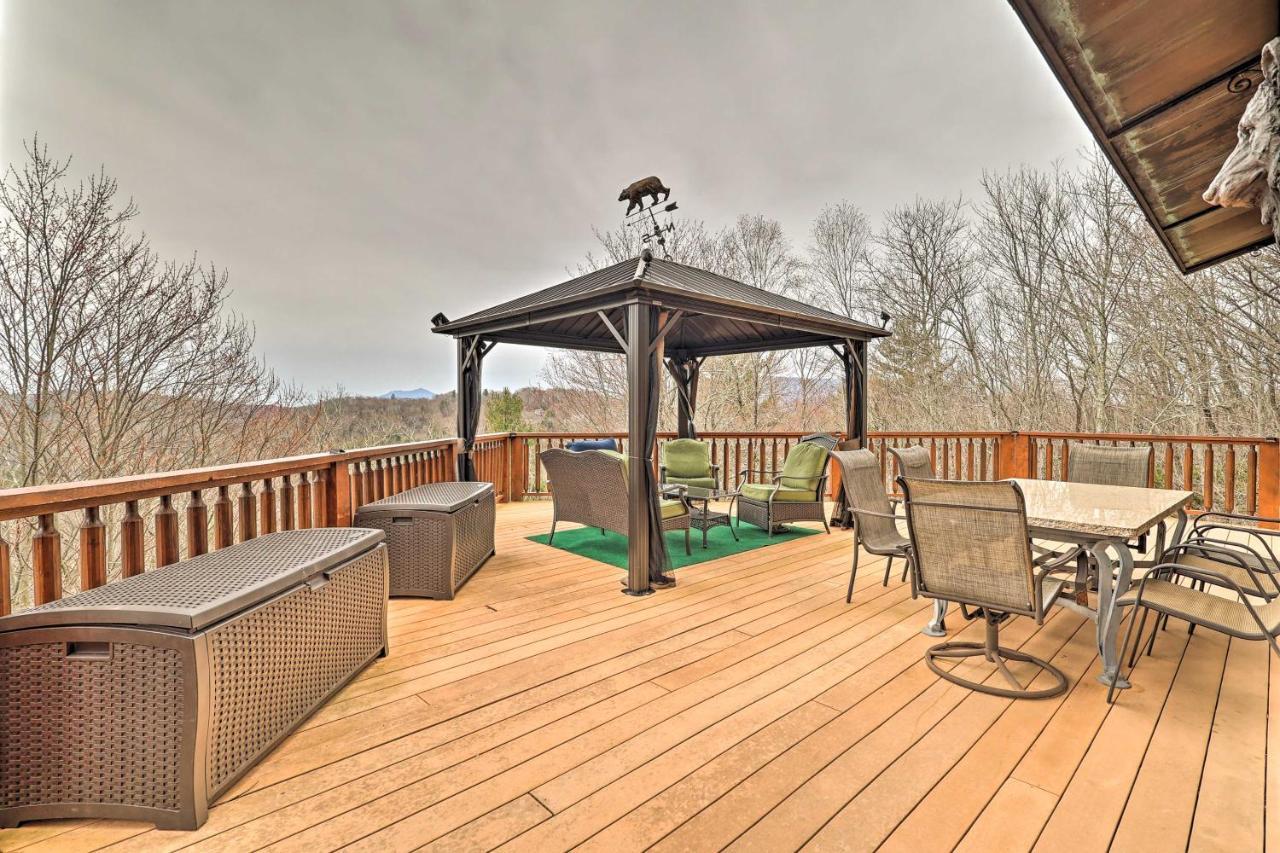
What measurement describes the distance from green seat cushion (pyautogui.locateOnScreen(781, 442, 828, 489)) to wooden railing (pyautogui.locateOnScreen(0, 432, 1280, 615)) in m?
1.67

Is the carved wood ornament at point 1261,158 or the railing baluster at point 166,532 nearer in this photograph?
the carved wood ornament at point 1261,158

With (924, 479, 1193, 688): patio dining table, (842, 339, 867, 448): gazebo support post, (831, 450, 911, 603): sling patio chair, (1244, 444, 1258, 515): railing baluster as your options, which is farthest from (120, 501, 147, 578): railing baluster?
(1244, 444, 1258, 515): railing baluster

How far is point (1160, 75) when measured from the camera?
2172 millimetres

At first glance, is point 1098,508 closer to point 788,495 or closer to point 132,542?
point 788,495

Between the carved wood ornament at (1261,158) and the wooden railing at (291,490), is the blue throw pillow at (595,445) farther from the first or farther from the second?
the carved wood ornament at (1261,158)

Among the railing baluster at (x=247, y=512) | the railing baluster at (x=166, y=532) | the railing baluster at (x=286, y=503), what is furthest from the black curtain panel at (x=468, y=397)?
the railing baluster at (x=166, y=532)

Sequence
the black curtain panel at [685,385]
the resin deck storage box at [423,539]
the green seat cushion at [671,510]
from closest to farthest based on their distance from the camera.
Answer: the resin deck storage box at [423,539] < the green seat cushion at [671,510] < the black curtain panel at [685,385]

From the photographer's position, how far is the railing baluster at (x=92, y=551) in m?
1.99


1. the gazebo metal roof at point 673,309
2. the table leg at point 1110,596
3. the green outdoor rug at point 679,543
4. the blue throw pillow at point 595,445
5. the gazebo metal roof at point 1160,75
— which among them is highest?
the gazebo metal roof at point 1160,75

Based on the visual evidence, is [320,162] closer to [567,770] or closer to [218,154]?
[218,154]

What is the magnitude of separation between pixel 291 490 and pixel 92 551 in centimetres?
109

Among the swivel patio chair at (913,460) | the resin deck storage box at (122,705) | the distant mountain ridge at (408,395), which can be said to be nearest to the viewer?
the resin deck storage box at (122,705)

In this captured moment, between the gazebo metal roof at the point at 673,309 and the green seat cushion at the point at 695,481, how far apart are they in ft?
6.34

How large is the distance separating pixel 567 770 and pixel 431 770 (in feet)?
1.58
